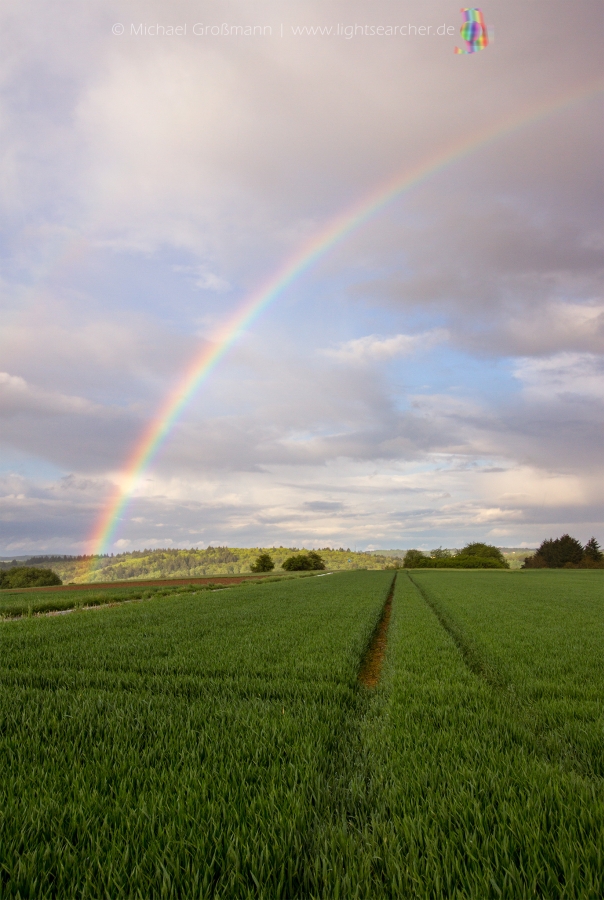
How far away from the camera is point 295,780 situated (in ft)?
A: 12.4

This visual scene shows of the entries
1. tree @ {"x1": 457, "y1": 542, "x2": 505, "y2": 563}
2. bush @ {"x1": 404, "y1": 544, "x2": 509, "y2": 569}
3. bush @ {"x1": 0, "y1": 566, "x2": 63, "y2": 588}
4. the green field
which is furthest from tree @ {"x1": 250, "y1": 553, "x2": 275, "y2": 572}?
the green field

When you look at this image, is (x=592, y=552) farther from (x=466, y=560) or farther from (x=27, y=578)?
(x=27, y=578)

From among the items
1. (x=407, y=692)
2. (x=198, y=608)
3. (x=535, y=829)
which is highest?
(x=535, y=829)

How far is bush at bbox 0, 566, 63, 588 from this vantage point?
3634 inches

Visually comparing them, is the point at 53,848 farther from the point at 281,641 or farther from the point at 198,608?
the point at 198,608

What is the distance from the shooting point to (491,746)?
15.4 feet

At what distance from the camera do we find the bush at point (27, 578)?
9231 centimetres

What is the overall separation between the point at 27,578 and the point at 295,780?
362 feet

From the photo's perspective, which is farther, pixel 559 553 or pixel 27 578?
pixel 559 553

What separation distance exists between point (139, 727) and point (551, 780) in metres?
4.27

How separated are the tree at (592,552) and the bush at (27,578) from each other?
137945mm

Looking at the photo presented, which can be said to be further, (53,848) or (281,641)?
(281,641)

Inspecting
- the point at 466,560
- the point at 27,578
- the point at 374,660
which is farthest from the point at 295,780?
the point at 466,560

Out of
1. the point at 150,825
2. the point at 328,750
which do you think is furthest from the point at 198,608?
the point at 150,825
